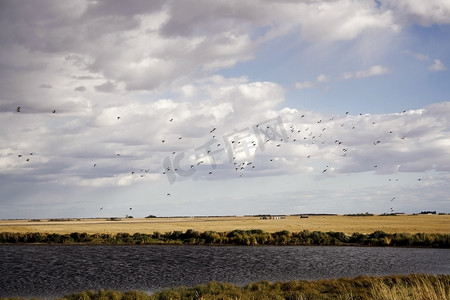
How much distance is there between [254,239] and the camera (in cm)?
7556

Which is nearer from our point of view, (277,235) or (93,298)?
(93,298)

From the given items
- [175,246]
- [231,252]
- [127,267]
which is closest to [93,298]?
[127,267]

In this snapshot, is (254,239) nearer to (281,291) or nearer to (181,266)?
(181,266)

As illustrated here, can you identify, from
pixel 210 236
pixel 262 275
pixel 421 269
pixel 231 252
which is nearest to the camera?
pixel 262 275

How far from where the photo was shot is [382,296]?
20297 millimetres

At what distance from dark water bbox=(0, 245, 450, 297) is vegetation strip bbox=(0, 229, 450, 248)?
5.85m

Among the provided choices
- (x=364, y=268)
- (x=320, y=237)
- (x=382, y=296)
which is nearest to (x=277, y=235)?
(x=320, y=237)

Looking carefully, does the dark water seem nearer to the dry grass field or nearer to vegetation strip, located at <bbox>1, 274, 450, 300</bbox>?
vegetation strip, located at <bbox>1, 274, 450, 300</bbox>

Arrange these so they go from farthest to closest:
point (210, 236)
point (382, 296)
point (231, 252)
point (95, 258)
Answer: point (210, 236) < point (231, 252) < point (95, 258) < point (382, 296)

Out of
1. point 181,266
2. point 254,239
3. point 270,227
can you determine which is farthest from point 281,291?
point 270,227

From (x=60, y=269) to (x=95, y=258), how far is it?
33.3 ft

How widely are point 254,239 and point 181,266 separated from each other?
29513mm

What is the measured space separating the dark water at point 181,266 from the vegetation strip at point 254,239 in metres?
5.85

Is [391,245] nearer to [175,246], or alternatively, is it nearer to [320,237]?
[320,237]
